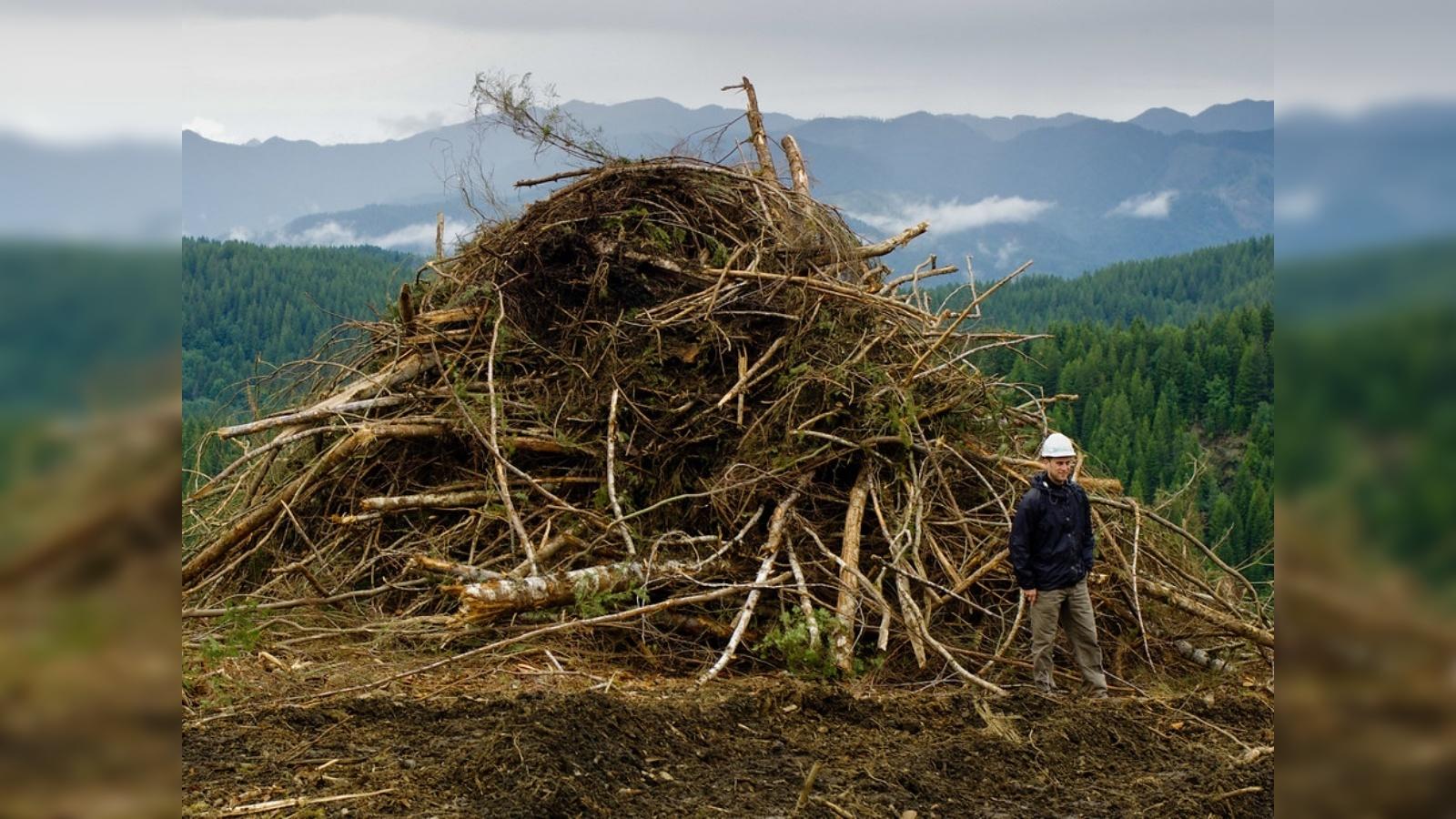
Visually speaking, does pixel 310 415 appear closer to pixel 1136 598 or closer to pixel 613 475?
pixel 613 475

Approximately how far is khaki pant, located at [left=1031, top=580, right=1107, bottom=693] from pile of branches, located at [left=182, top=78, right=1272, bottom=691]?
30cm

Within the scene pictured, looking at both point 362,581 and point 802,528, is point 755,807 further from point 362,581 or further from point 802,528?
point 362,581

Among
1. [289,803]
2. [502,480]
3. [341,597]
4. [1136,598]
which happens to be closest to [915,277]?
[1136,598]

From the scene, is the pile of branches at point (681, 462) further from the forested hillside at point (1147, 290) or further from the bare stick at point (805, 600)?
the forested hillside at point (1147, 290)

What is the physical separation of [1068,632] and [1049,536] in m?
0.67

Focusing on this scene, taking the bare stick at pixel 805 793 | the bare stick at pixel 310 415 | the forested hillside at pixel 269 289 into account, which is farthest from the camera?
the forested hillside at pixel 269 289

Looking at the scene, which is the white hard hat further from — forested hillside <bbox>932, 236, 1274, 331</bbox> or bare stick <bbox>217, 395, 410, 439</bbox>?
forested hillside <bbox>932, 236, 1274, 331</bbox>

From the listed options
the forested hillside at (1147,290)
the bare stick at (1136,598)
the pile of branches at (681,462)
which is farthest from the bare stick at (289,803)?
the forested hillside at (1147,290)

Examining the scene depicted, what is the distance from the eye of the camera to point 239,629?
6770mm

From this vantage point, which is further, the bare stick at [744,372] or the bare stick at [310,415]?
the bare stick at [744,372]

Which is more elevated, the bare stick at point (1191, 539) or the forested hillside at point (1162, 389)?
the bare stick at point (1191, 539)

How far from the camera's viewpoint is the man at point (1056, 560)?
644cm
